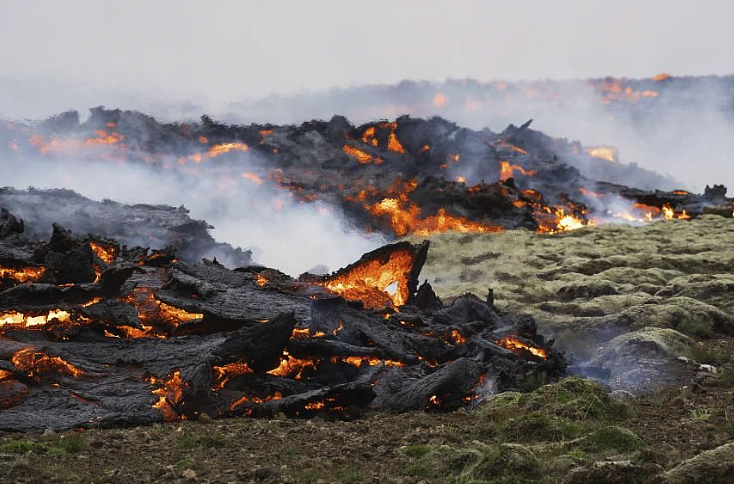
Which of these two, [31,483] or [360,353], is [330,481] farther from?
[360,353]

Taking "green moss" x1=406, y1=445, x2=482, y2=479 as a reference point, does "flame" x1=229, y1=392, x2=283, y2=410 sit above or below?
below

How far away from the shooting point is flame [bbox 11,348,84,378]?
12.8m

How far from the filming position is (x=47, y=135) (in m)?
53.3

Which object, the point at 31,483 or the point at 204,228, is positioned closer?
the point at 31,483

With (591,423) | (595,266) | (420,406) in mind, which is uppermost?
(591,423)

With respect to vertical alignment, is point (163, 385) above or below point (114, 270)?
below

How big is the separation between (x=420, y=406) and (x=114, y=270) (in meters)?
7.87

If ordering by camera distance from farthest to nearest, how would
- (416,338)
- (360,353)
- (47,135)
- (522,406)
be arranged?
(47,135) → (416,338) → (360,353) → (522,406)

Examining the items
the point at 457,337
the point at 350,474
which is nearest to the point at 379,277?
the point at 457,337

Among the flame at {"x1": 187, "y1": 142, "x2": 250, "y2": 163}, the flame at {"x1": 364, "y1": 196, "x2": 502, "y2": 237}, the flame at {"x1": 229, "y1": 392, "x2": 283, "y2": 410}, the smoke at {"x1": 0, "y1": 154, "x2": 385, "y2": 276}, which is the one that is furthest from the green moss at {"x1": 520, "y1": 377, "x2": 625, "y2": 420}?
the flame at {"x1": 187, "y1": 142, "x2": 250, "y2": 163}

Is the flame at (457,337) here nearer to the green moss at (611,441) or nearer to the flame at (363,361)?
A: the flame at (363,361)

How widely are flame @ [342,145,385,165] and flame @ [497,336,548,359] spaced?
37871mm

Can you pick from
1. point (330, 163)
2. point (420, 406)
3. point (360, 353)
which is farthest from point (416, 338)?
point (330, 163)

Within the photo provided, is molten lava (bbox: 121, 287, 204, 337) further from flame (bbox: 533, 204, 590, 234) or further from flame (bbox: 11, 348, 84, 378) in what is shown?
flame (bbox: 533, 204, 590, 234)
